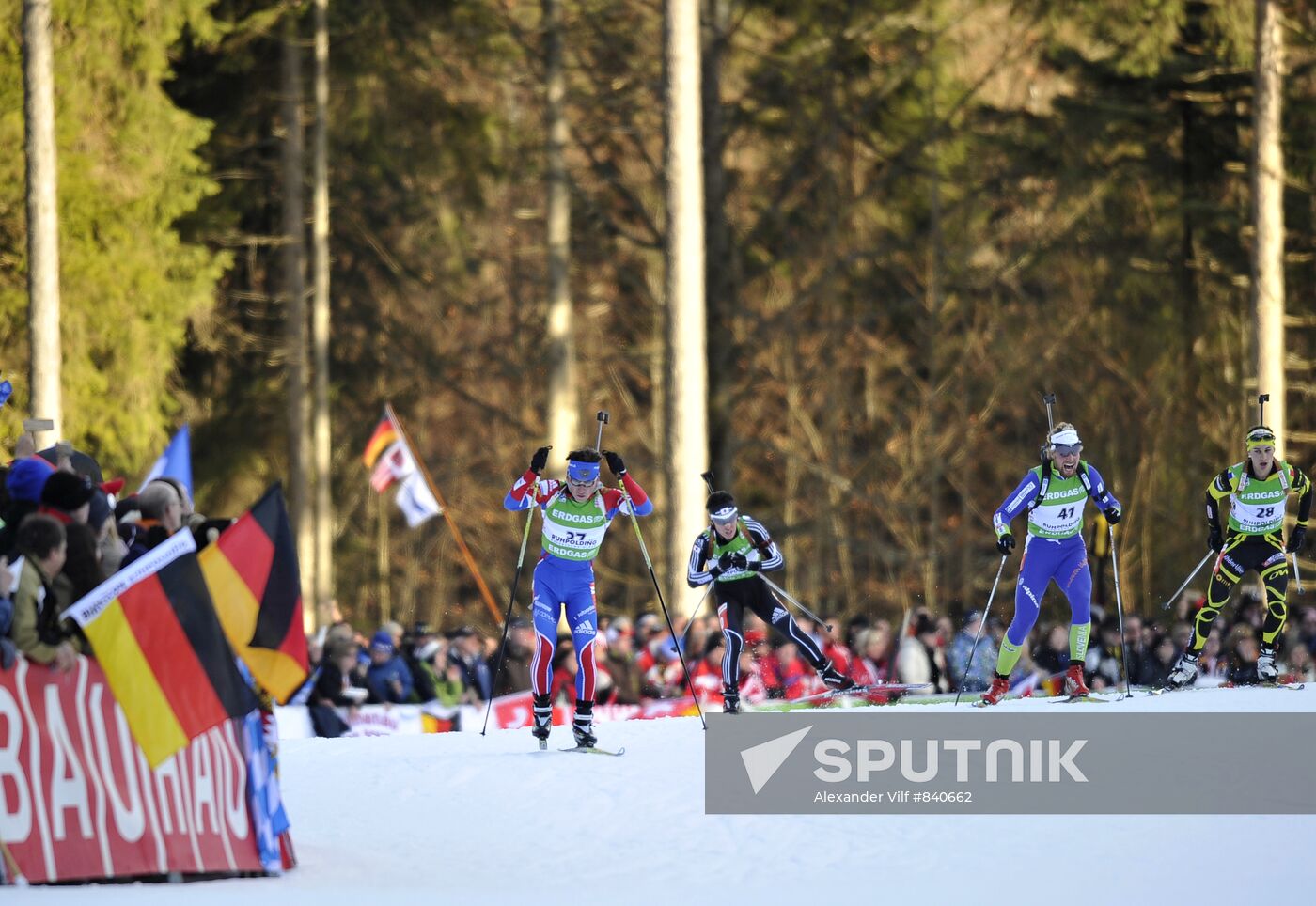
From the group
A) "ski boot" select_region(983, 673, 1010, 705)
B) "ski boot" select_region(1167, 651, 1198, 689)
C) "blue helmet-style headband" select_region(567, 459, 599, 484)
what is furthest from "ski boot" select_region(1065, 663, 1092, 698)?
"blue helmet-style headband" select_region(567, 459, 599, 484)

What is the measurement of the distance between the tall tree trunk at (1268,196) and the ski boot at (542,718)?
514 inches

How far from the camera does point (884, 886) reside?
8.45 metres

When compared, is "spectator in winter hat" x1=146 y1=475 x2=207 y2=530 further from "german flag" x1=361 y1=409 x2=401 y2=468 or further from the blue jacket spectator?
"german flag" x1=361 y1=409 x2=401 y2=468

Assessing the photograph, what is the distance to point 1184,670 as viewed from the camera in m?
14.6

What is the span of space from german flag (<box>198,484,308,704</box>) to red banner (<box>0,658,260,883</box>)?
0.49 m

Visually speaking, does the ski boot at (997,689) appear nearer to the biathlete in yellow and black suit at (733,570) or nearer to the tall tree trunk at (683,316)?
the biathlete in yellow and black suit at (733,570)

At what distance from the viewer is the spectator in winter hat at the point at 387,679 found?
621 inches

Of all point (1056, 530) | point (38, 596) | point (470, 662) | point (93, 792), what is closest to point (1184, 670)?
point (1056, 530)

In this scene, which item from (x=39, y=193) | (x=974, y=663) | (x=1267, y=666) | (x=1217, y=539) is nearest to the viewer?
(x=1217, y=539)

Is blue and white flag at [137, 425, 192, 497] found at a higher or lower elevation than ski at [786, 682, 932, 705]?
higher

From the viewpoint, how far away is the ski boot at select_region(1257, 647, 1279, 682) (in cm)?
1452

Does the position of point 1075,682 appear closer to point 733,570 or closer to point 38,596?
point 733,570

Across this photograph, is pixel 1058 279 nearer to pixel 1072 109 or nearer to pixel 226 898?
pixel 1072 109

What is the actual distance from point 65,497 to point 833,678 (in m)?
6.74
